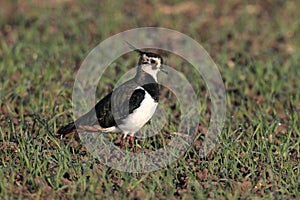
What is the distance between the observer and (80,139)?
19.7 ft

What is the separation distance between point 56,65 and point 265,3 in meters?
3.84

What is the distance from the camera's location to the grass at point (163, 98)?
207 inches

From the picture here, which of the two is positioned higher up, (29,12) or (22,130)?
(29,12)

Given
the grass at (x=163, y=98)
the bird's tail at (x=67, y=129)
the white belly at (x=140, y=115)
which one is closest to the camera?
the grass at (x=163, y=98)

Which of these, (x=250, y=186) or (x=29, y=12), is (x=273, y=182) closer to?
(x=250, y=186)

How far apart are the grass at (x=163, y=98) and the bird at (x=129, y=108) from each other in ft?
0.79

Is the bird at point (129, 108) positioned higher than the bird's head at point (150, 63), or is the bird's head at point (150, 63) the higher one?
the bird's head at point (150, 63)

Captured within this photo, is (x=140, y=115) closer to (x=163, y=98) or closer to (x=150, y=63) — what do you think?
(x=150, y=63)

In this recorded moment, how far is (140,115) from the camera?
573 cm

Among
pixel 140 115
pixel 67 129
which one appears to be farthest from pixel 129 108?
pixel 67 129

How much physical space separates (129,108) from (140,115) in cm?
13

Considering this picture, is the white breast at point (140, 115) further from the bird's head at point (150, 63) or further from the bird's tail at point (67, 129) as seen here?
the bird's tail at point (67, 129)

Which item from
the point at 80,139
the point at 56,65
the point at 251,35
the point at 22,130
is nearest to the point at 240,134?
the point at 80,139

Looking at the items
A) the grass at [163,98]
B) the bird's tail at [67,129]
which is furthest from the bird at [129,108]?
Result: the grass at [163,98]
